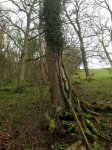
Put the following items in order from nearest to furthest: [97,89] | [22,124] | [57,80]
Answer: [22,124] < [57,80] < [97,89]

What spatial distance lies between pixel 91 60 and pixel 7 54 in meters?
7.52

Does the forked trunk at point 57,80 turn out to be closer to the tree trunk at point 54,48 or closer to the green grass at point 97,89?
the tree trunk at point 54,48

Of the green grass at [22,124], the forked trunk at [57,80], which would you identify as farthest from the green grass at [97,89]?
the forked trunk at [57,80]

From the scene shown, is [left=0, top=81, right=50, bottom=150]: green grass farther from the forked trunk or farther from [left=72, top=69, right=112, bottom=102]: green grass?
[left=72, top=69, right=112, bottom=102]: green grass

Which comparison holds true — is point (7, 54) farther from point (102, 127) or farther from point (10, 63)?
point (102, 127)

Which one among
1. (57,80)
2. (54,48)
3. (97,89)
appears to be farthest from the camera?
(97,89)

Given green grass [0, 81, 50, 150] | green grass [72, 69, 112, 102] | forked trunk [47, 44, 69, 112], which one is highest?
forked trunk [47, 44, 69, 112]

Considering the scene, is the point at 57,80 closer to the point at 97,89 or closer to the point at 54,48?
the point at 54,48

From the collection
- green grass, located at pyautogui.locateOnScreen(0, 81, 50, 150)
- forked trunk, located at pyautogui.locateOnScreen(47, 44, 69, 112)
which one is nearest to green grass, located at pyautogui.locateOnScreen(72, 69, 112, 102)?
green grass, located at pyautogui.locateOnScreen(0, 81, 50, 150)

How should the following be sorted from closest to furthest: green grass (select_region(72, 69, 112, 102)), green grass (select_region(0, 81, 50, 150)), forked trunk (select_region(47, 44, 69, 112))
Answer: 1. green grass (select_region(0, 81, 50, 150))
2. forked trunk (select_region(47, 44, 69, 112))
3. green grass (select_region(72, 69, 112, 102))

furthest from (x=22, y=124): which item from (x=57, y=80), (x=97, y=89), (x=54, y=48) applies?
(x=97, y=89)

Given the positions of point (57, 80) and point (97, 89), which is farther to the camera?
point (97, 89)

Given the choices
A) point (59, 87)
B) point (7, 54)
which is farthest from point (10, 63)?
point (59, 87)

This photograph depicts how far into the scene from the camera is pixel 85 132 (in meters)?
8.57
